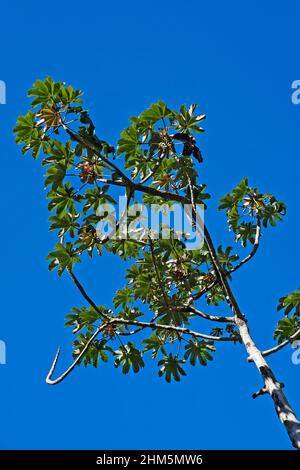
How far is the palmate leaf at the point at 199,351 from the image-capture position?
20.3 feet

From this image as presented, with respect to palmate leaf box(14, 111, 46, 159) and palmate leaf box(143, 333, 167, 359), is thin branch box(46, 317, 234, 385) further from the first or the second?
palmate leaf box(14, 111, 46, 159)

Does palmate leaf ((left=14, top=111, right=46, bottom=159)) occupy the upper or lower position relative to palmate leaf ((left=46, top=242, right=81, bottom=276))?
upper

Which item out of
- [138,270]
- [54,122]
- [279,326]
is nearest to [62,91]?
[54,122]

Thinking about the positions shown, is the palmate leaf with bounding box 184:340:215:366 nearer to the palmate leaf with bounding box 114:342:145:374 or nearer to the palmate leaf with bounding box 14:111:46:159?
the palmate leaf with bounding box 114:342:145:374

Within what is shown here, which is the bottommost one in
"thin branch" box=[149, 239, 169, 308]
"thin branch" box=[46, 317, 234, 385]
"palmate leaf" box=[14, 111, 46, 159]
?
"thin branch" box=[46, 317, 234, 385]

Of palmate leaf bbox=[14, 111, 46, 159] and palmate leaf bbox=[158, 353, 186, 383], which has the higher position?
palmate leaf bbox=[14, 111, 46, 159]

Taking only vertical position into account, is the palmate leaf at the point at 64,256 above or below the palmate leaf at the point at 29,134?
below

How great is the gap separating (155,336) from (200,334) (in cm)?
78

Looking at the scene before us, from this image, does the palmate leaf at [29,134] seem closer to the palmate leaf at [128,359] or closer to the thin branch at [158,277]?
the thin branch at [158,277]

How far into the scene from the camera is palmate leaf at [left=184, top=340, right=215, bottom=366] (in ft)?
20.3

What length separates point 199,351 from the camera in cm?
621

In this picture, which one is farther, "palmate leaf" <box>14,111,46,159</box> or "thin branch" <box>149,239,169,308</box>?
"thin branch" <box>149,239,169,308</box>

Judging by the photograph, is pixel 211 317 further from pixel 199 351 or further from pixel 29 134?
pixel 29 134

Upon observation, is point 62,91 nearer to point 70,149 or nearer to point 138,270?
point 70,149
